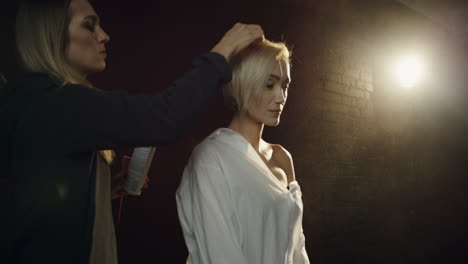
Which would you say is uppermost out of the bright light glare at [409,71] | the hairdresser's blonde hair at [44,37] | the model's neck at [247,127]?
the bright light glare at [409,71]

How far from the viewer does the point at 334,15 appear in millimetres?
3242

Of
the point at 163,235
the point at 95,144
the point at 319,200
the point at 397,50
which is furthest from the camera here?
the point at 397,50

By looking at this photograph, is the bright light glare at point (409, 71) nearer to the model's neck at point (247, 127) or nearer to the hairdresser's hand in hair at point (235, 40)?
the model's neck at point (247, 127)

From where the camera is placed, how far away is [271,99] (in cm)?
159

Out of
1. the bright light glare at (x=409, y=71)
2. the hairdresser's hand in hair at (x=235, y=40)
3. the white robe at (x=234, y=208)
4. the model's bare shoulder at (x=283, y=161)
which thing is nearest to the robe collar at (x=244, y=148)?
the white robe at (x=234, y=208)

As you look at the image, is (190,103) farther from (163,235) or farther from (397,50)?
(397,50)

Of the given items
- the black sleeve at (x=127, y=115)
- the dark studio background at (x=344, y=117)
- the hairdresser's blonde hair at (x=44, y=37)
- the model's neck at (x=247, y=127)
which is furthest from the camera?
the dark studio background at (x=344, y=117)

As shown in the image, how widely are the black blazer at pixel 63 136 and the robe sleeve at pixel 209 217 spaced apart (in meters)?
0.52

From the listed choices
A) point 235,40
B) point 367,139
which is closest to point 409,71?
point 367,139

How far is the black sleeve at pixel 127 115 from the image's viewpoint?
0.83 m

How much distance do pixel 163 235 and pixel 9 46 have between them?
50.3 inches

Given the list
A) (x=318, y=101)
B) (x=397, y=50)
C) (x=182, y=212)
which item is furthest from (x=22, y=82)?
(x=397, y=50)

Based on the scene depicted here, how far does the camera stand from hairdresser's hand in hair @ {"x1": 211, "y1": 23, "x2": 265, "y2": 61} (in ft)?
3.41

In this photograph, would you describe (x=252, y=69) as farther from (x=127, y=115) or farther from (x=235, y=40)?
(x=127, y=115)
